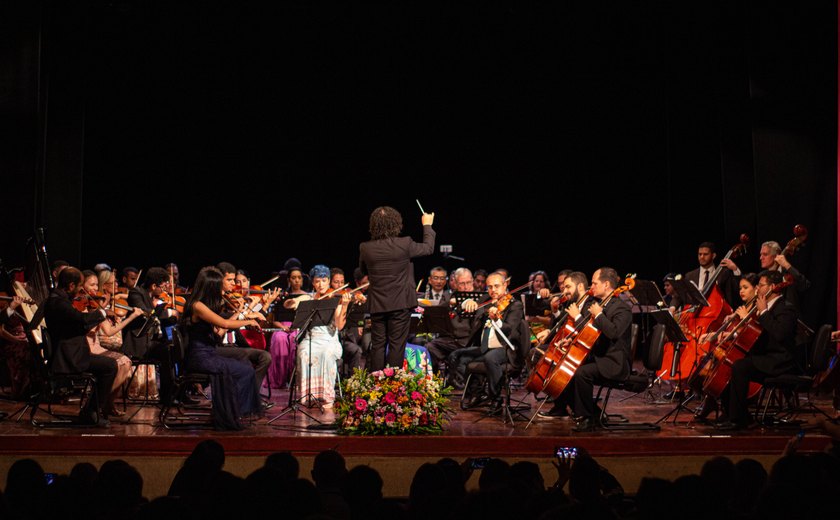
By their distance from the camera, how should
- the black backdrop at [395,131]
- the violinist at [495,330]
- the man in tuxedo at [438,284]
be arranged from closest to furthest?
the violinist at [495,330], the man in tuxedo at [438,284], the black backdrop at [395,131]

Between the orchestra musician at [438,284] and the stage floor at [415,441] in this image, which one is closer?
the stage floor at [415,441]

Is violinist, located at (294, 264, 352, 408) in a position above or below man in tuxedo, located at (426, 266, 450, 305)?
below

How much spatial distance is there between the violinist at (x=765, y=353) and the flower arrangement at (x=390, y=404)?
2.31m

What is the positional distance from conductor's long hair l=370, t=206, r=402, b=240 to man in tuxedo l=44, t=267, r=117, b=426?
2.33 meters

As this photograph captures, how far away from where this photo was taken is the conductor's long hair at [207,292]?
6461mm

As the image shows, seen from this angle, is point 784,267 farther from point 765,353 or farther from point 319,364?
point 319,364

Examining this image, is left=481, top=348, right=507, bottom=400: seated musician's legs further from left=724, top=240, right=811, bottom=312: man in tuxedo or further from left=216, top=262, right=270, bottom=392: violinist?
left=724, top=240, right=811, bottom=312: man in tuxedo

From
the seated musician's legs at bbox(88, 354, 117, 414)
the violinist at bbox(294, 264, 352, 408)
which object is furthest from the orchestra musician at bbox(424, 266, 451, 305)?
Result: the seated musician's legs at bbox(88, 354, 117, 414)

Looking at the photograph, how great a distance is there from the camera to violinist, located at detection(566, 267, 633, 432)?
6477mm

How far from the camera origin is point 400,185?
43.8 feet

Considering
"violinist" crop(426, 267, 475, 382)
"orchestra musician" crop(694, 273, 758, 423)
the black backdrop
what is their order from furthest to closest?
1. the black backdrop
2. "violinist" crop(426, 267, 475, 382)
3. "orchestra musician" crop(694, 273, 758, 423)

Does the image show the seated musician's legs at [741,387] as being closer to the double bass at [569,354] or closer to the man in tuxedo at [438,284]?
the double bass at [569,354]

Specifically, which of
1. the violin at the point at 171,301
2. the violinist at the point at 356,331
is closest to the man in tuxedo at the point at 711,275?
the violinist at the point at 356,331

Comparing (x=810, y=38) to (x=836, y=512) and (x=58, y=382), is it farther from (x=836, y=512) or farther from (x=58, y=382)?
(x=58, y=382)
